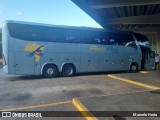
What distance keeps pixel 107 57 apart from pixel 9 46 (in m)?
7.85

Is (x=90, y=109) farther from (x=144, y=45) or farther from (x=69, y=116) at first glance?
(x=144, y=45)

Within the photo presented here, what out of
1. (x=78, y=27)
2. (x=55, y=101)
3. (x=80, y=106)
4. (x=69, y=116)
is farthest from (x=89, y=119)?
(x=78, y=27)

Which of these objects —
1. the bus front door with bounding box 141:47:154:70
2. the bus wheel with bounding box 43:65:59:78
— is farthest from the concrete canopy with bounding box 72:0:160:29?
the bus wheel with bounding box 43:65:59:78

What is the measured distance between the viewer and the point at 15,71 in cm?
1391

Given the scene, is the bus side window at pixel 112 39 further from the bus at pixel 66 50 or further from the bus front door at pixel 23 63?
the bus front door at pixel 23 63

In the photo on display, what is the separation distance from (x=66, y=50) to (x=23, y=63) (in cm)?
321

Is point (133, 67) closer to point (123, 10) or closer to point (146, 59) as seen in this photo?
point (146, 59)

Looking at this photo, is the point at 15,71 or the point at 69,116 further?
the point at 15,71

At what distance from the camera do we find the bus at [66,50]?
13.9 metres

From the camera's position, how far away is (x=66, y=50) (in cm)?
1588

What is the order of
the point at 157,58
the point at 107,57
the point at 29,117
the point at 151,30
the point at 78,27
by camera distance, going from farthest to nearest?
the point at 151,30
the point at 157,58
the point at 107,57
the point at 78,27
the point at 29,117

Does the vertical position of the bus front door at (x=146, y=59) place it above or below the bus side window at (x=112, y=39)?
below

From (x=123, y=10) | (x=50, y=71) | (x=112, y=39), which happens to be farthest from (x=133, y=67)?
(x=50, y=71)

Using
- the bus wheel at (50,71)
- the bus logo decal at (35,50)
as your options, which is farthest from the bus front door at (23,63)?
the bus wheel at (50,71)
